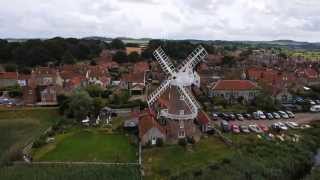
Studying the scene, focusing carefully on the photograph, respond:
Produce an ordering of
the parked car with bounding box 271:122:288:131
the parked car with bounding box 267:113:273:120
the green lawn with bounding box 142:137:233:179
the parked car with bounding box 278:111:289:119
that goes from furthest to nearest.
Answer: the parked car with bounding box 278:111:289:119
the parked car with bounding box 267:113:273:120
the parked car with bounding box 271:122:288:131
the green lawn with bounding box 142:137:233:179

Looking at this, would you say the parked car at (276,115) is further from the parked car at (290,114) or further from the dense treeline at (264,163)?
the dense treeline at (264,163)

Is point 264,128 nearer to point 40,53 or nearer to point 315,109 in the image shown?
point 315,109

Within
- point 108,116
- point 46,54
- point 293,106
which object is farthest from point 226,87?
point 46,54

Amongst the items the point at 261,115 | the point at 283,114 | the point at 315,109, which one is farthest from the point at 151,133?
the point at 315,109

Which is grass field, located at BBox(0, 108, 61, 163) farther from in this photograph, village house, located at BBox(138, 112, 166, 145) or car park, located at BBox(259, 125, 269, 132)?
car park, located at BBox(259, 125, 269, 132)

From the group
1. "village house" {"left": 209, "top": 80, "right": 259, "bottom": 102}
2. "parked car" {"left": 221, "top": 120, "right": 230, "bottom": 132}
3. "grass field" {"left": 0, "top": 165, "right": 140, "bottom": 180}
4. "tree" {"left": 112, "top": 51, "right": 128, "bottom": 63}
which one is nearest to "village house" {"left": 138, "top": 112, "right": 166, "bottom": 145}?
"grass field" {"left": 0, "top": 165, "right": 140, "bottom": 180}

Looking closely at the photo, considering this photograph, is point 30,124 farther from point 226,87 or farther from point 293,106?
point 293,106
